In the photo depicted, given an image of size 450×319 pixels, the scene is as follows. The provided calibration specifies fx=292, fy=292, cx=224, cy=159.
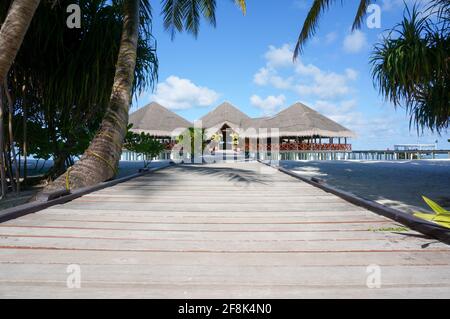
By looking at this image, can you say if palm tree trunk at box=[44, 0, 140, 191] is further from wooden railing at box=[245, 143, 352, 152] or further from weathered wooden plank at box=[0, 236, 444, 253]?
wooden railing at box=[245, 143, 352, 152]

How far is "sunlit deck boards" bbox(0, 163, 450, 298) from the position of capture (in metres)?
1.17

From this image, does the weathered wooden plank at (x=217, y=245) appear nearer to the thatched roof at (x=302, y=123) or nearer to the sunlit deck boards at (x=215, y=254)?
the sunlit deck boards at (x=215, y=254)

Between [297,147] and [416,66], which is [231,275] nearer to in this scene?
[416,66]

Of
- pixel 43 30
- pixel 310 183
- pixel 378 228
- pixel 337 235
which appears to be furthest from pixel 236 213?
pixel 43 30

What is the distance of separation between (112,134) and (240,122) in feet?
73.7

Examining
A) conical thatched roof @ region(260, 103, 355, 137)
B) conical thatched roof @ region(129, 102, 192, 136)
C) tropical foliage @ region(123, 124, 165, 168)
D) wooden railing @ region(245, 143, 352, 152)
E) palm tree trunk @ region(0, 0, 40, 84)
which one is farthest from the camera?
wooden railing @ region(245, 143, 352, 152)

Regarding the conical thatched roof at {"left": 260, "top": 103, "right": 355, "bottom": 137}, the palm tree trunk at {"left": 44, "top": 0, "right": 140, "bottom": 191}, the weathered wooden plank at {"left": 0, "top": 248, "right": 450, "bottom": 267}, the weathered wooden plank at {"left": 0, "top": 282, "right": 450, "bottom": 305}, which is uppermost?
the conical thatched roof at {"left": 260, "top": 103, "right": 355, "bottom": 137}

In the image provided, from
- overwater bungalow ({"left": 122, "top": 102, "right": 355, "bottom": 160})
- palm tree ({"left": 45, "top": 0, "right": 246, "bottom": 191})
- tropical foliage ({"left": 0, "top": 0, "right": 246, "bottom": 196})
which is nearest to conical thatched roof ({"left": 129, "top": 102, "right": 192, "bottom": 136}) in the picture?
overwater bungalow ({"left": 122, "top": 102, "right": 355, "bottom": 160})

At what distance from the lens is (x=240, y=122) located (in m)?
26.9

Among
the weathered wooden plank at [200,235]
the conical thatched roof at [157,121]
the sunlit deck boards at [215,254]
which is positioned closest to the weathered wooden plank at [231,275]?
the sunlit deck boards at [215,254]

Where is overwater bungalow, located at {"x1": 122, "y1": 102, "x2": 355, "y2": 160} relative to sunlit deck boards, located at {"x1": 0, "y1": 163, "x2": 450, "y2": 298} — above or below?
above

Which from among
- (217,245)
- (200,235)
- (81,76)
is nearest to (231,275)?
(217,245)

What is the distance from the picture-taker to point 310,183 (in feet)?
14.4

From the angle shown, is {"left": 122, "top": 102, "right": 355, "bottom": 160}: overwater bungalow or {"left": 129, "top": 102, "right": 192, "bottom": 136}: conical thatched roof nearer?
{"left": 129, "top": 102, "right": 192, "bottom": 136}: conical thatched roof
